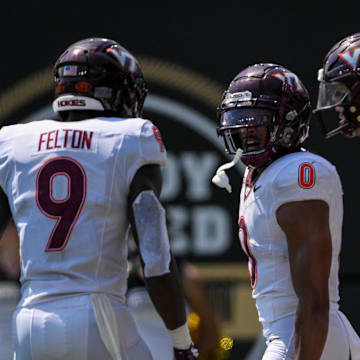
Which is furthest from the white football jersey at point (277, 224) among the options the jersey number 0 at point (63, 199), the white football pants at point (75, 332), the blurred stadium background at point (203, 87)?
the blurred stadium background at point (203, 87)

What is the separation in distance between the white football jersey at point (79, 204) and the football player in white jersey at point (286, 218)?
1.30 ft

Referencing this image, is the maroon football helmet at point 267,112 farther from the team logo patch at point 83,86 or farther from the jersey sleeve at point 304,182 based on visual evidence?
the team logo patch at point 83,86

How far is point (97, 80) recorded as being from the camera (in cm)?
312

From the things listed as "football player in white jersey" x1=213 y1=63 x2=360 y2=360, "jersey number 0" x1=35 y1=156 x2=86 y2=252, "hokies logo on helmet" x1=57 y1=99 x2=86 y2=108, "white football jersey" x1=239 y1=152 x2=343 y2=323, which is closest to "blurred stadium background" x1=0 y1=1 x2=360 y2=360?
"football player in white jersey" x1=213 y1=63 x2=360 y2=360

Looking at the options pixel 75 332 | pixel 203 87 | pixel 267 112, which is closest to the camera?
pixel 75 332

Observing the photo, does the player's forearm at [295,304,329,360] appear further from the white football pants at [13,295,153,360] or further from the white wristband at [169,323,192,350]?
the white football pants at [13,295,153,360]

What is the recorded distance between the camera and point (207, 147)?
18.9 ft

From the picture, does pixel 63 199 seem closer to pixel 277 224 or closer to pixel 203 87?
pixel 277 224

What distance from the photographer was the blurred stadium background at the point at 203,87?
18.6 feet

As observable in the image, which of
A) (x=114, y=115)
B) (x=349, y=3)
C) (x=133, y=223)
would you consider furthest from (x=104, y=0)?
(x=133, y=223)

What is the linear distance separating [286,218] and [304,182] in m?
0.12

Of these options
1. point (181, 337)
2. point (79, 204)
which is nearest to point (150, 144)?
point (79, 204)

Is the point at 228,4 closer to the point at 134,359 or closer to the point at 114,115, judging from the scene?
the point at 114,115

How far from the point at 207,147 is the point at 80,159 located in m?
2.83
